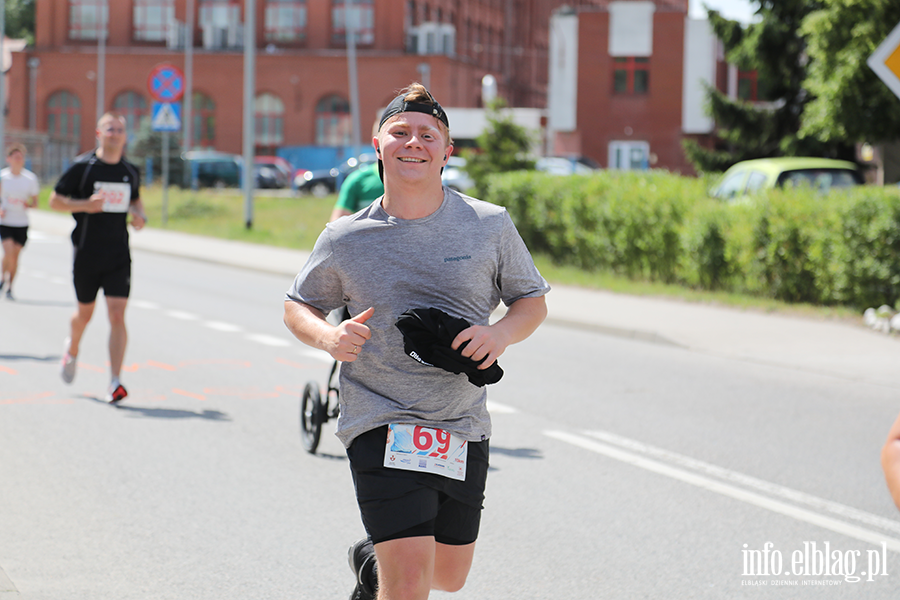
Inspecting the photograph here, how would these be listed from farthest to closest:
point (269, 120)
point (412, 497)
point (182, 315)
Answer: point (269, 120) < point (182, 315) < point (412, 497)

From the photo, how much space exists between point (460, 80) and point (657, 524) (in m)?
63.4

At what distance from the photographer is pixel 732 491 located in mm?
6363

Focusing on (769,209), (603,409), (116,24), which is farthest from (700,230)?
(116,24)

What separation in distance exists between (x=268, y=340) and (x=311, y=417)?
5.24m

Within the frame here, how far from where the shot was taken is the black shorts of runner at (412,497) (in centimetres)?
332

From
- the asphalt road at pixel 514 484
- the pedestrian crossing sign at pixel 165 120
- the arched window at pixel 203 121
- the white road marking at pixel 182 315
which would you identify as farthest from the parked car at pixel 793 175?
the arched window at pixel 203 121

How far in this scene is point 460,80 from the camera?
222ft

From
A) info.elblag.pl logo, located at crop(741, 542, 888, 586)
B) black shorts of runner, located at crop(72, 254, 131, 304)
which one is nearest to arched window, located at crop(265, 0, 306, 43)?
black shorts of runner, located at crop(72, 254, 131, 304)

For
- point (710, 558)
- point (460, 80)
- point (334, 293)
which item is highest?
point (460, 80)

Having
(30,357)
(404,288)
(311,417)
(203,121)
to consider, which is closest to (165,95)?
(30,357)

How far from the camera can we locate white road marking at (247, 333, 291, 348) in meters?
12.0

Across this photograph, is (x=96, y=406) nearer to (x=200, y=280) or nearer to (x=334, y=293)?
(x=334, y=293)

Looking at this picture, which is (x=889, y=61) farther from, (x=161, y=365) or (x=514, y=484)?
(x=161, y=365)

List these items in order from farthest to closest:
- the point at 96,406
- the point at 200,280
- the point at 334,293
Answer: the point at 200,280 < the point at 96,406 < the point at 334,293
